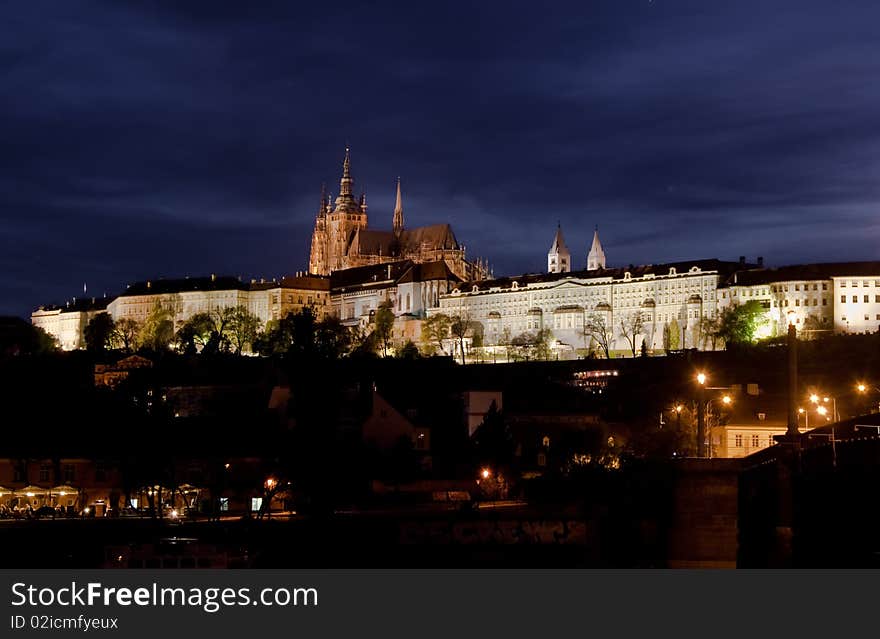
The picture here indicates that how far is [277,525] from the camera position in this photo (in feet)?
146

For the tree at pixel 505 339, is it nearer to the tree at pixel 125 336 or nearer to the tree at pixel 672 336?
the tree at pixel 672 336

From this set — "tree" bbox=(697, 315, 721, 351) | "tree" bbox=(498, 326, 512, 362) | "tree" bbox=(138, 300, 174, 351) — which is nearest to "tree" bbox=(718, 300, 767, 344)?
"tree" bbox=(697, 315, 721, 351)

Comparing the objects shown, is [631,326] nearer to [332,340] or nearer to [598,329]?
[598,329]

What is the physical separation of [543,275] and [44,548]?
15358 centimetres

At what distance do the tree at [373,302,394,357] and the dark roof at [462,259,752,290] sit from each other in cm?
1705

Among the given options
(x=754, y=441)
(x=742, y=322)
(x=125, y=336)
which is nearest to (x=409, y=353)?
(x=742, y=322)

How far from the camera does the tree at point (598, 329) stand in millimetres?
171375

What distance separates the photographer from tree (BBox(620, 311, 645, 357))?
556ft

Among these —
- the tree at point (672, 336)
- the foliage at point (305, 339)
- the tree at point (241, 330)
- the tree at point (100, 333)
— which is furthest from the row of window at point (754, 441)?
the tree at point (100, 333)

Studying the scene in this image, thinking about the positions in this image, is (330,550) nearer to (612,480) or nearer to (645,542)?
(645,542)

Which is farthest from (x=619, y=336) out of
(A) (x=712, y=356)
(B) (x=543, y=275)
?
(A) (x=712, y=356)

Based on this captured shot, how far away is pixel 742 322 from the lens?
145 meters

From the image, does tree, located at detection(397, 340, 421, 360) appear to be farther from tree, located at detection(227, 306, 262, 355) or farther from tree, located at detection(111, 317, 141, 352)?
tree, located at detection(111, 317, 141, 352)

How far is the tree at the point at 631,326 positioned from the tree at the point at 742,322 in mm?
18838
